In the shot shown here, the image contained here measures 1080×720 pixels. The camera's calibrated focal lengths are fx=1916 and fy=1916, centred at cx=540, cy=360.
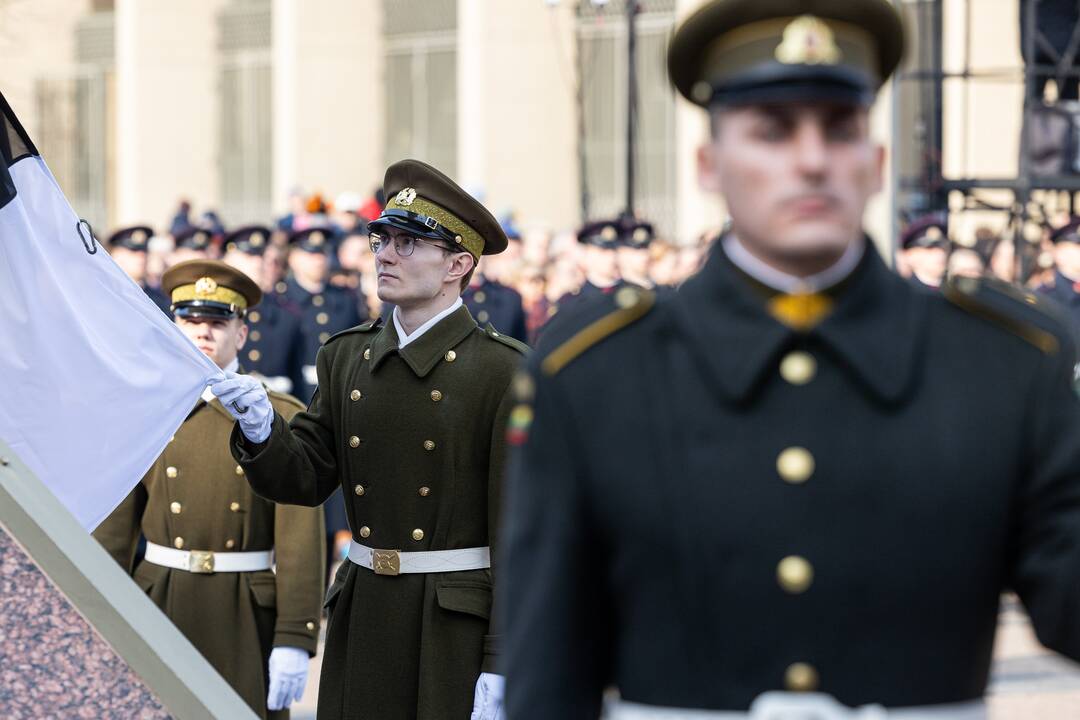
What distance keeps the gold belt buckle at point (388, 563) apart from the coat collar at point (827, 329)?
255 centimetres

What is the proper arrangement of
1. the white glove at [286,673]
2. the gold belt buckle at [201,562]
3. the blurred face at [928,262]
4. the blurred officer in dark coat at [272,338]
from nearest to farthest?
the white glove at [286,673] < the gold belt buckle at [201,562] < the blurred face at [928,262] < the blurred officer in dark coat at [272,338]

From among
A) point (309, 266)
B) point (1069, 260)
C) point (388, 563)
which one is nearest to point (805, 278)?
point (388, 563)

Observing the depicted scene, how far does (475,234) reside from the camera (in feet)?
17.3

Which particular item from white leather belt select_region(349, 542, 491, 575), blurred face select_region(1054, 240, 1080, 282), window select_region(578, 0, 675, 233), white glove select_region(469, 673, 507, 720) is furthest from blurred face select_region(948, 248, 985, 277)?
window select_region(578, 0, 675, 233)

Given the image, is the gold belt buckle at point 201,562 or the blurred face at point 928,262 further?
the blurred face at point 928,262

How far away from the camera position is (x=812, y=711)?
7.30 feet

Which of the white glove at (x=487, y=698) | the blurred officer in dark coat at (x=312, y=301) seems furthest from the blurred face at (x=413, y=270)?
the blurred officer in dark coat at (x=312, y=301)

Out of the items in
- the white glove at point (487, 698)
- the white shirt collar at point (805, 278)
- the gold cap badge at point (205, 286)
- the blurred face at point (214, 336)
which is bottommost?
the white glove at point (487, 698)

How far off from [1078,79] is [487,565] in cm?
1076

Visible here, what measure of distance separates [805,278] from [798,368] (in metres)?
0.12

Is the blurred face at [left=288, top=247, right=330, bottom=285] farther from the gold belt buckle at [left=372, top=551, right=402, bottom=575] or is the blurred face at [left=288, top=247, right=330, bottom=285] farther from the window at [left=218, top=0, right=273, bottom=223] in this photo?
the window at [left=218, top=0, right=273, bottom=223]

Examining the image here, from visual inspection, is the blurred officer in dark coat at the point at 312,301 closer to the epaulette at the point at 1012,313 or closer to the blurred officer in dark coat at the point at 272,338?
the blurred officer in dark coat at the point at 272,338

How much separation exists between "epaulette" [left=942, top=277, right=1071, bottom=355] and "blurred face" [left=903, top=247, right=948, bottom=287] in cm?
965

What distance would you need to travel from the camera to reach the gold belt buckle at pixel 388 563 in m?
4.83
